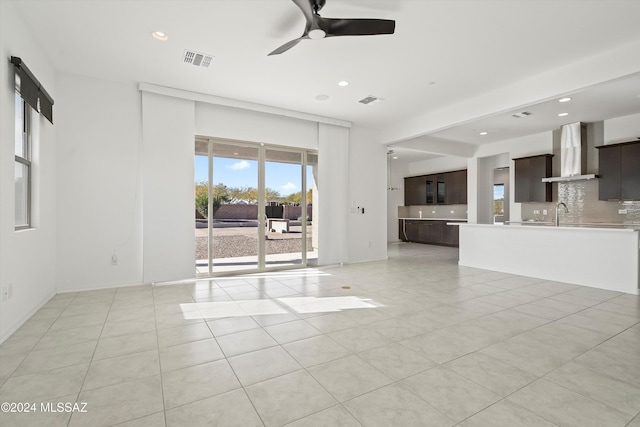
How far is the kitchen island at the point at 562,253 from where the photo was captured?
434cm

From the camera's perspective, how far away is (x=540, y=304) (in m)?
3.75

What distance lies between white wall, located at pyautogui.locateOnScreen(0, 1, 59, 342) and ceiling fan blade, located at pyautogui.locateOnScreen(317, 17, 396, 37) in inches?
113

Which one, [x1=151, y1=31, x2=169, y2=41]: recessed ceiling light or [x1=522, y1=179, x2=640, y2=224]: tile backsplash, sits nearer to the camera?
[x1=151, y1=31, x2=169, y2=41]: recessed ceiling light

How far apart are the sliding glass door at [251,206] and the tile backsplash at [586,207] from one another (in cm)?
545

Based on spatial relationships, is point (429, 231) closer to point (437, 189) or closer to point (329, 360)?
point (437, 189)

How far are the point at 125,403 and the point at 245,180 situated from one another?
4.31m

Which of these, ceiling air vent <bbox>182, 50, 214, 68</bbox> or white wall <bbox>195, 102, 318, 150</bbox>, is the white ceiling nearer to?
ceiling air vent <bbox>182, 50, 214, 68</bbox>

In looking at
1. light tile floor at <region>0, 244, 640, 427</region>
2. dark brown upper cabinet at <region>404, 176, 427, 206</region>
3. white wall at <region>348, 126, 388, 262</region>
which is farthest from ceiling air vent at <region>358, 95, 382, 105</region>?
dark brown upper cabinet at <region>404, 176, 427, 206</region>

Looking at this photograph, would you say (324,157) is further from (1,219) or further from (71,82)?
(1,219)

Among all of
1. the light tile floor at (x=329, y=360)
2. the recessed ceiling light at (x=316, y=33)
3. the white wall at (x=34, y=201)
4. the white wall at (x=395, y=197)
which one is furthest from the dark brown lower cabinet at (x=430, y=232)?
the white wall at (x=34, y=201)

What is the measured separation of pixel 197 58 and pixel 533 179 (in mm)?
7277

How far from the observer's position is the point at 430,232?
35.0 ft

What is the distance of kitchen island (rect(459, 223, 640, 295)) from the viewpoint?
4.34 m

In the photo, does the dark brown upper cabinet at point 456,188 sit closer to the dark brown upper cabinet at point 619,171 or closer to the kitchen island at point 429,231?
the kitchen island at point 429,231
